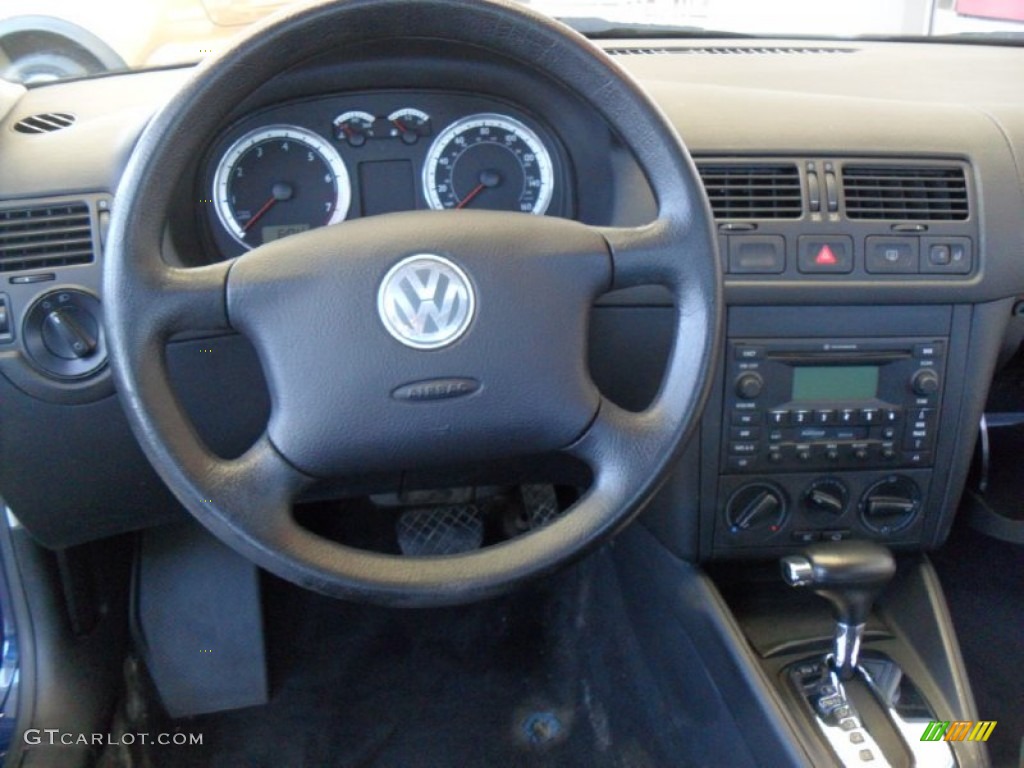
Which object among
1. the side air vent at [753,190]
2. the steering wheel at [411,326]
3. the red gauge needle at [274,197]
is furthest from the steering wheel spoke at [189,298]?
the side air vent at [753,190]

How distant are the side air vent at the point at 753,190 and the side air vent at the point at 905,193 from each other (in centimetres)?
7

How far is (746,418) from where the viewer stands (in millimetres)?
1235

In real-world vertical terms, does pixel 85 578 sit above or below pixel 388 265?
below

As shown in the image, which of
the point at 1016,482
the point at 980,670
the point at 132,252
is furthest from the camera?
the point at 1016,482

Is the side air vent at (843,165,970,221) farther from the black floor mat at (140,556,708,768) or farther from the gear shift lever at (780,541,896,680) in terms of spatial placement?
the black floor mat at (140,556,708,768)

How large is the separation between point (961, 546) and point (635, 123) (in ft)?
4.01

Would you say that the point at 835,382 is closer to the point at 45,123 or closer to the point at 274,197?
the point at 274,197

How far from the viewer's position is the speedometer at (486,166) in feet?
3.72

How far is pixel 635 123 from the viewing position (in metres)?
0.91

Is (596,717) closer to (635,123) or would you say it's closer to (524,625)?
(524,625)

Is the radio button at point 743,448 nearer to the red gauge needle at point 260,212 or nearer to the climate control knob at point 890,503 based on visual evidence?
the climate control knob at point 890,503

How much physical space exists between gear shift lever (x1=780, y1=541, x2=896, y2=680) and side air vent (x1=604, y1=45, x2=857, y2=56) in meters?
0.78

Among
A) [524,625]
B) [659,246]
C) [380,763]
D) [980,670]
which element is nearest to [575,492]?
[524,625]

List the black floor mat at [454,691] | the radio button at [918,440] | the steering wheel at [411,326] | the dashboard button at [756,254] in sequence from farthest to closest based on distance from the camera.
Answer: the black floor mat at [454,691] → the radio button at [918,440] → the dashboard button at [756,254] → the steering wheel at [411,326]
